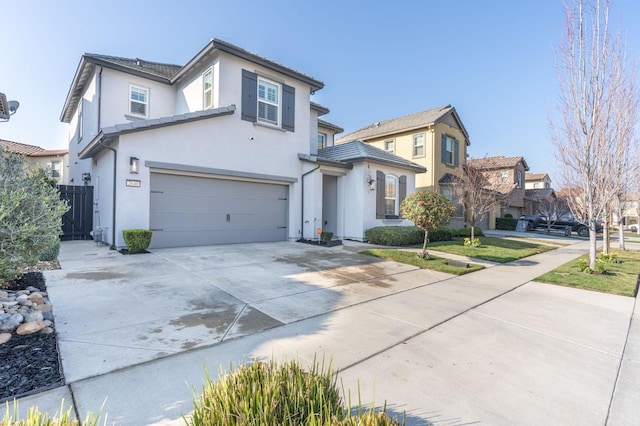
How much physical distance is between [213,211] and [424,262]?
705 centimetres

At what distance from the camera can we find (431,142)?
18516 mm

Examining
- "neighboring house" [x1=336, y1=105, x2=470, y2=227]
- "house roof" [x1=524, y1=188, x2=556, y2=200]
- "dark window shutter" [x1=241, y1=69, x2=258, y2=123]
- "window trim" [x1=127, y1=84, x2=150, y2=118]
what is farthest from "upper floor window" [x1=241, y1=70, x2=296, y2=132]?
A: "house roof" [x1=524, y1=188, x2=556, y2=200]

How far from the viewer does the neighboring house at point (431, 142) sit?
18531 millimetres

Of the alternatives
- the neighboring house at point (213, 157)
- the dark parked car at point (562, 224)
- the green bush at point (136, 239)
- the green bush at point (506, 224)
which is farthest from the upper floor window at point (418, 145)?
the green bush at point (136, 239)

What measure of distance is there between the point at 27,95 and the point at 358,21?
42.9 feet

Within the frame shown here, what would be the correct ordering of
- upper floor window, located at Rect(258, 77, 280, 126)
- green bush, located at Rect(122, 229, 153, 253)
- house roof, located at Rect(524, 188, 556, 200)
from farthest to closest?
house roof, located at Rect(524, 188, 556, 200)
upper floor window, located at Rect(258, 77, 280, 126)
green bush, located at Rect(122, 229, 153, 253)

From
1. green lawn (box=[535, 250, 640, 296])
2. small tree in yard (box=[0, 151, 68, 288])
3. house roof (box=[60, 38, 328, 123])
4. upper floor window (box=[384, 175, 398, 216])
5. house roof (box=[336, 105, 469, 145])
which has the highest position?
house roof (box=[336, 105, 469, 145])

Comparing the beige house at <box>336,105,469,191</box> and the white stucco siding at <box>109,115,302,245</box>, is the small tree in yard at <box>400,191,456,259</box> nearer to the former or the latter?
the white stucco siding at <box>109,115,302,245</box>

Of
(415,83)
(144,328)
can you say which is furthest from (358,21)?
(144,328)

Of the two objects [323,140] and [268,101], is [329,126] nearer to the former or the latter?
[323,140]

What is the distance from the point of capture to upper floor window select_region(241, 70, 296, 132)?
10930 millimetres

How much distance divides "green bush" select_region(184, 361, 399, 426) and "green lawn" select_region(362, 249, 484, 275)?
6772 millimetres

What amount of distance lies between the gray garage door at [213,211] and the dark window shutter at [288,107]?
250 cm

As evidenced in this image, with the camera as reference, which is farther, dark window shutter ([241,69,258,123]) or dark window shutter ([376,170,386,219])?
dark window shutter ([376,170,386,219])
